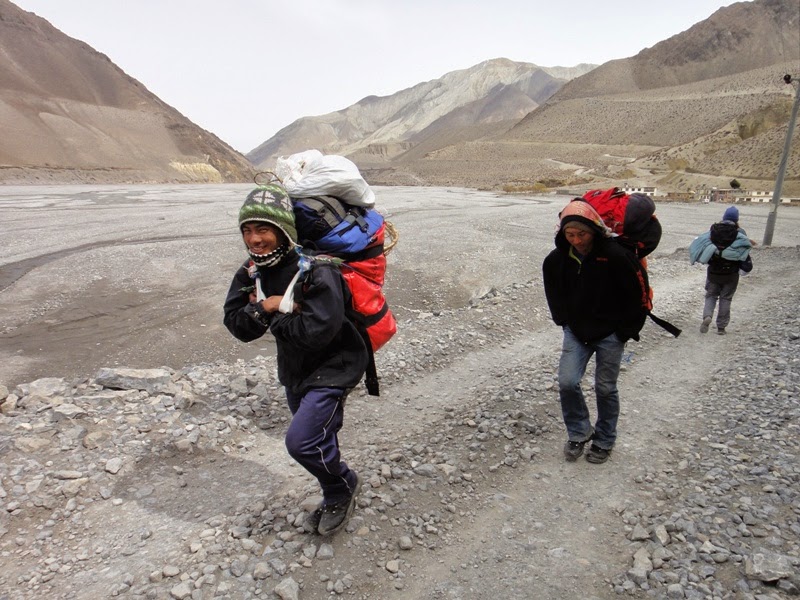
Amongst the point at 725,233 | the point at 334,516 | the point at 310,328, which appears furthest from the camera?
the point at 725,233

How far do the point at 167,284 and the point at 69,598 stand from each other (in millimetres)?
8422

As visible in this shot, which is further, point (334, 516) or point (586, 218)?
point (586, 218)

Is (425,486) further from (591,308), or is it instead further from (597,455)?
(591,308)

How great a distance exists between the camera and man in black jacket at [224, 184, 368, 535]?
2500mm

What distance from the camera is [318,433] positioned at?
9.00ft

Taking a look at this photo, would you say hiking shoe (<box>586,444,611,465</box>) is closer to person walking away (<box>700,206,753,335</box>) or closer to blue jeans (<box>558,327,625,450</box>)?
blue jeans (<box>558,327,625,450</box>)

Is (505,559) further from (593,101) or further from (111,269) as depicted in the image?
(593,101)

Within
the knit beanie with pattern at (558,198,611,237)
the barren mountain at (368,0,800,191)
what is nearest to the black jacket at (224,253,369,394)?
the knit beanie with pattern at (558,198,611,237)

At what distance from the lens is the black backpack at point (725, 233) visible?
22.3 ft

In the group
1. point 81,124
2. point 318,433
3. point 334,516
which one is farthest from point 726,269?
point 81,124

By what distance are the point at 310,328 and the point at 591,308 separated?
2.12 m

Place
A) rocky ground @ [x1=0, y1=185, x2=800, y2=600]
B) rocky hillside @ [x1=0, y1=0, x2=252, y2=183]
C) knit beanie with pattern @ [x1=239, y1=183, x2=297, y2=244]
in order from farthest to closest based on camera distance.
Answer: rocky hillside @ [x1=0, y1=0, x2=252, y2=183] → rocky ground @ [x1=0, y1=185, x2=800, y2=600] → knit beanie with pattern @ [x1=239, y1=183, x2=297, y2=244]

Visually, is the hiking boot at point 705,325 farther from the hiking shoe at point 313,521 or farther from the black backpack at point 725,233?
the hiking shoe at point 313,521

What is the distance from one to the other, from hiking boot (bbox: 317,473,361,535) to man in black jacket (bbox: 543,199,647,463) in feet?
5.91
